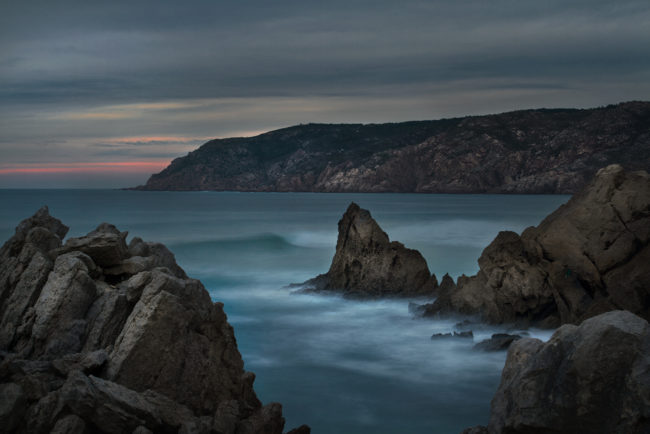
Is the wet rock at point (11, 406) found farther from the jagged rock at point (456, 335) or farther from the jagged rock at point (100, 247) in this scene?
the jagged rock at point (456, 335)

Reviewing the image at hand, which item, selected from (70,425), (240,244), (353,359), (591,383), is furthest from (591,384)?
(240,244)

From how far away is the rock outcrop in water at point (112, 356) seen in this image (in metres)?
5.20

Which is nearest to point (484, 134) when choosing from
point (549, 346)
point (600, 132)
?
point (600, 132)

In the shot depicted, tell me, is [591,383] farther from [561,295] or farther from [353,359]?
[561,295]

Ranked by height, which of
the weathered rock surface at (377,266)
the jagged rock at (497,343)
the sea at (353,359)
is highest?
the weathered rock surface at (377,266)

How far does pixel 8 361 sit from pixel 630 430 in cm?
548

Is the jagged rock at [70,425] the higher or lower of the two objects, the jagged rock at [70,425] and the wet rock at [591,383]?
the lower

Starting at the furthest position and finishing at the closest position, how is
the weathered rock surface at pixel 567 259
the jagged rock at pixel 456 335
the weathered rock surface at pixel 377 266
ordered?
the weathered rock surface at pixel 377 266, the jagged rock at pixel 456 335, the weathered rock surface at pixel 567 259

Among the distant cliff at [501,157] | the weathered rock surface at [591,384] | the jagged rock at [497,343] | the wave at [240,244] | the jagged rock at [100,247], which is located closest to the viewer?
the weathered rock surface at [591,384]

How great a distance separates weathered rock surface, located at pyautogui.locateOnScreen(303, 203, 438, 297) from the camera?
16.1m

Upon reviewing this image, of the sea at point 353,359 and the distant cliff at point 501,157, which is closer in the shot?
the sea at point 353,359

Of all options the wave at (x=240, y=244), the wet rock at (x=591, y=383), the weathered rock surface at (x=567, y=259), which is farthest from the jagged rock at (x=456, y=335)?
the wave at (x=240, y=244)

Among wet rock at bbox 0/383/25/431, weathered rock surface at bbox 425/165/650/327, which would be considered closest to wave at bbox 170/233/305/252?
weathered rock surface at bbox 425/165/650/327

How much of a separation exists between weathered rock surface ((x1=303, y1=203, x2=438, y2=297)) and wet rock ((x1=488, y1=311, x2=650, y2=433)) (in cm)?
1082
